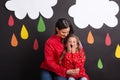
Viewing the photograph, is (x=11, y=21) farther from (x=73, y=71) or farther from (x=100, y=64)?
(x=100, y=64)

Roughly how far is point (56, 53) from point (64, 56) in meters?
0.10

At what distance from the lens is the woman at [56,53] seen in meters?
2.42

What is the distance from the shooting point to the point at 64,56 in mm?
2418

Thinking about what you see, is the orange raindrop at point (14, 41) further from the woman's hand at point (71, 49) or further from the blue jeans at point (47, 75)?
the woman's hand at point (71, 49)

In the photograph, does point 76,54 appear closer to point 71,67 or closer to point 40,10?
point 71,67

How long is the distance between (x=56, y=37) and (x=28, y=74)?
48 centimetres

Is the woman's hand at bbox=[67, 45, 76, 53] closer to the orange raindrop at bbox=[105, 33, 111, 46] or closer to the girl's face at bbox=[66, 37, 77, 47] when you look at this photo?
the girl's face at bbox=[66, 37, 77, 47]

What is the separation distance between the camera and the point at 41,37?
2.77 m

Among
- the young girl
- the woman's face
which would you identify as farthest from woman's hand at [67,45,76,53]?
the woman's face

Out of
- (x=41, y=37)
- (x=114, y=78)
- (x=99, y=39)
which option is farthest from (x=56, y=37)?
(x=114, y=78)

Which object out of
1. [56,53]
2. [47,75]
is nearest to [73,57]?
[56,53]

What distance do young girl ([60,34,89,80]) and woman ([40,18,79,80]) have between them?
4 cm

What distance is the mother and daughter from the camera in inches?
94.5

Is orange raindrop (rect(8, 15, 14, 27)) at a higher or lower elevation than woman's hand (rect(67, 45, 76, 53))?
higher
